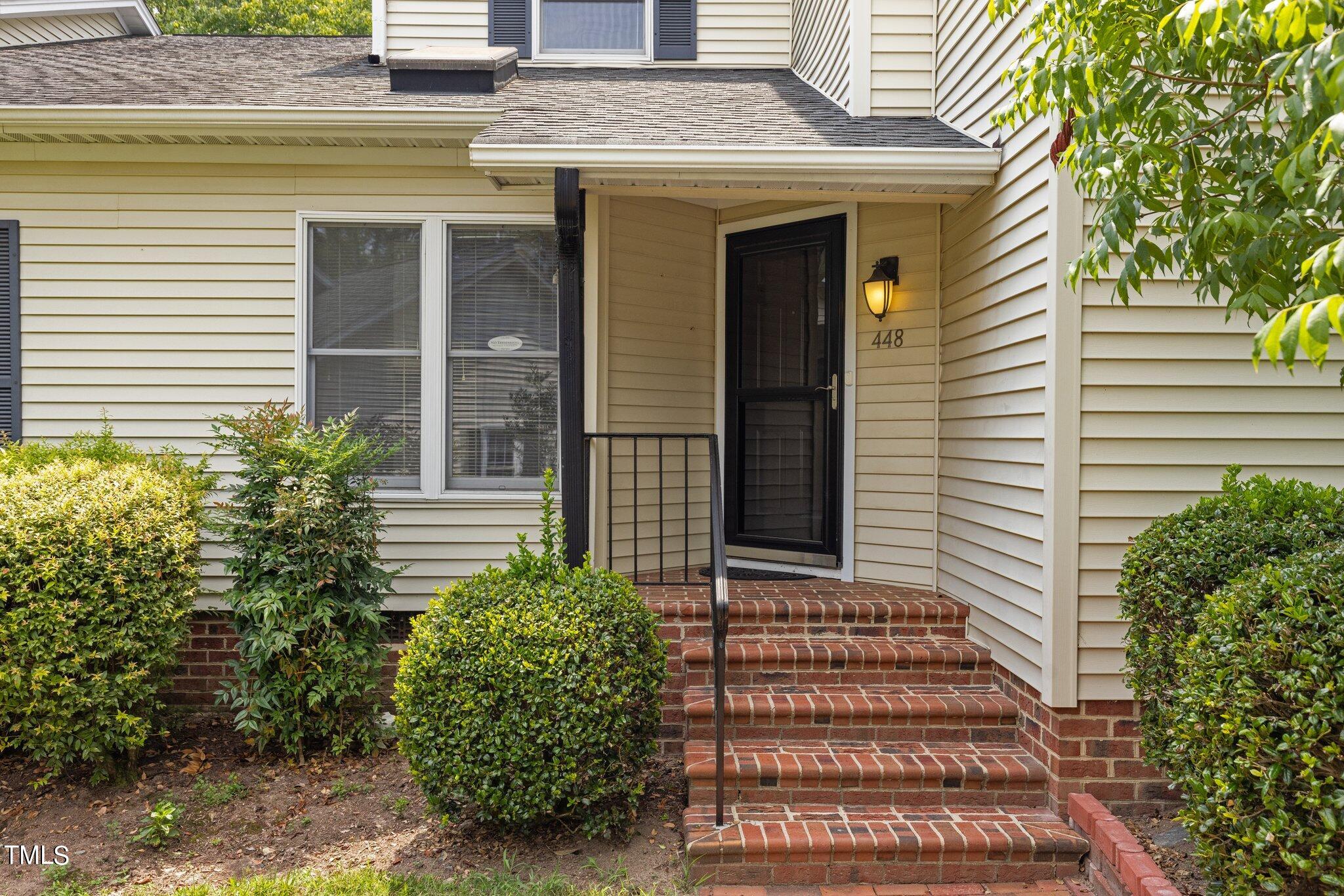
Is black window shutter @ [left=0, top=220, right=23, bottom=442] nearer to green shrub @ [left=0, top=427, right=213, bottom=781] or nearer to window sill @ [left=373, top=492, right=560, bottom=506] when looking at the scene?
green shrub @ [left=0, top=427, right=213, bottom=781]

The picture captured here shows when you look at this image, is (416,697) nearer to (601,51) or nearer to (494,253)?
(494,253)

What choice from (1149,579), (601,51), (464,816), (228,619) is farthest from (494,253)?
(1149,579)

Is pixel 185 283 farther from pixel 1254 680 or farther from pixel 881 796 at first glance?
pixel 1254 680

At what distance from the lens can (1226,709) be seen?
2.16 m

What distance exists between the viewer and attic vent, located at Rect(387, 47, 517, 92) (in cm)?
483

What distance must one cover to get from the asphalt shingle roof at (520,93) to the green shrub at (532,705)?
81.8 inches

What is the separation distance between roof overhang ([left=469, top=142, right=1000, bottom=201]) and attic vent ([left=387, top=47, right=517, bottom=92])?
1.33 m

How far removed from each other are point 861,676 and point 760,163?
2325 millimetres

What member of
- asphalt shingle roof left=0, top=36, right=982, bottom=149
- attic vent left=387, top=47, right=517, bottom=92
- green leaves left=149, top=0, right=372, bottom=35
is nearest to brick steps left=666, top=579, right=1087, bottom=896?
asphalt shingle roof left=0, top=36, right=982, bottom=149

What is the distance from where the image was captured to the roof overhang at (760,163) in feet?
12.3

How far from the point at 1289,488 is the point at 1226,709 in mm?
1046

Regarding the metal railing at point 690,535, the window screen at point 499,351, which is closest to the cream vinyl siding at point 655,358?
the metal railing at point 690,535

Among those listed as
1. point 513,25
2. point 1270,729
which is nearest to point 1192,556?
point 1270,729

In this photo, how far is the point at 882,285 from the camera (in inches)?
183
